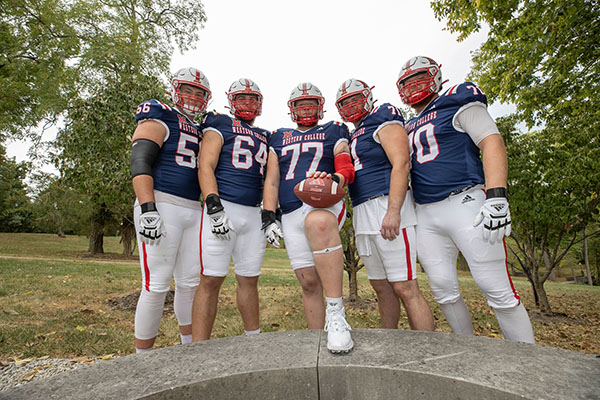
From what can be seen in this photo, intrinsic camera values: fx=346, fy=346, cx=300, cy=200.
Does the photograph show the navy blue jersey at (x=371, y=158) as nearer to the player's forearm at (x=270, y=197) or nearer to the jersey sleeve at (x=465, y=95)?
the jersey sleeve at (x=465, y=95)

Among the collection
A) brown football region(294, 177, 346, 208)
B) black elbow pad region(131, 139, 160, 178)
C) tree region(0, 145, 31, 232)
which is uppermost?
tree region(0, 145, 31, 232)

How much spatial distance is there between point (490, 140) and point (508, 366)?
168 centimetres

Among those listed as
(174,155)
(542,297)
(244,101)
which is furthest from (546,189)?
(174,155)

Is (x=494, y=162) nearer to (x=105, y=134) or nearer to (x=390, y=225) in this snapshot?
(x=390, y=225)

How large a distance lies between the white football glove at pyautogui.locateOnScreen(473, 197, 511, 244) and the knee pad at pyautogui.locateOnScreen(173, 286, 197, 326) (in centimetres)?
258

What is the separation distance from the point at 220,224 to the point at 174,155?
845 mm

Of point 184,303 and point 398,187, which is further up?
point 398,187

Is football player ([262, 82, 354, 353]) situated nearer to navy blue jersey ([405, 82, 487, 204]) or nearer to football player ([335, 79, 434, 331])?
football player ([335, 79, 434, 331])

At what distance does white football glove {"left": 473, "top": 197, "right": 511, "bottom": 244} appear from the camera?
2506 millimetres

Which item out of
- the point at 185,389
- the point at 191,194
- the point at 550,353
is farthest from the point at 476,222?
the point at 191,194

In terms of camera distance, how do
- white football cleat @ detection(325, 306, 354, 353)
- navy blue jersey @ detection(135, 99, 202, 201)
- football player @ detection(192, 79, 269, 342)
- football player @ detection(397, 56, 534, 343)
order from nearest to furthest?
white football cleat @ detection(325, 306, 354, 353), football player @ detection(397, 56, 534, 343), football player @ detection(192, 79, 269, 342), navy blue jersey @ detection(135, 99, 202, 201)

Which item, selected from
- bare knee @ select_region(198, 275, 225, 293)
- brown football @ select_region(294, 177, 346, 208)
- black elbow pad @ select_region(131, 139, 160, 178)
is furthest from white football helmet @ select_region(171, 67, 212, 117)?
bare knee @ select_region(198, 275, 225, 293)

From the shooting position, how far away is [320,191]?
273 centimetres

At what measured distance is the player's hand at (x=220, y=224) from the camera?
304 cm
